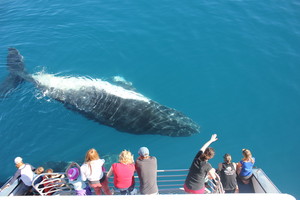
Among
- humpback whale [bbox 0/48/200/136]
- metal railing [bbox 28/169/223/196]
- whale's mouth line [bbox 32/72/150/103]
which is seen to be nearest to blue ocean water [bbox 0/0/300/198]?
humpback whale [bbox 0/48/200/136]

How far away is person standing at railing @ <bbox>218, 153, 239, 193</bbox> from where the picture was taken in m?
7.40

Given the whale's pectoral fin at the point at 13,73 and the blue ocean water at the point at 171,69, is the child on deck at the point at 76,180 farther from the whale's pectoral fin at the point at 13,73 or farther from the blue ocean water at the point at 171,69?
the whale's pectoral fin at the point at 13,73

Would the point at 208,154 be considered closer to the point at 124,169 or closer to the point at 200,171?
the point at 200,171

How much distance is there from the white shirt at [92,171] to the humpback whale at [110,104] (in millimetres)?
5738

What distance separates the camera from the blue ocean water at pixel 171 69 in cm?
1244

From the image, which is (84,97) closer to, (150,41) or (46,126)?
(46,126)

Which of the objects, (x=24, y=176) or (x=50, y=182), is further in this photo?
(x=50, y=182)

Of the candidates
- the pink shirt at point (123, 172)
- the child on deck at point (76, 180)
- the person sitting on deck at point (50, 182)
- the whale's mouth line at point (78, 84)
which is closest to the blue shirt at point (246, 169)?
the pink shirt at point (123, 172)

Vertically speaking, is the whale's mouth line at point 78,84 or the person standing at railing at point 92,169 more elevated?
the person standing at railing at point 92,169

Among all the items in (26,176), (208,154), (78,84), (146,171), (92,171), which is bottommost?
(78,84)

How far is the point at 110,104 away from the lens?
1309 centimetres

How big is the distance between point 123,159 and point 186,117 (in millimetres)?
6960

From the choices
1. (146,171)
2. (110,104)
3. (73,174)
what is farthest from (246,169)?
(110,104)

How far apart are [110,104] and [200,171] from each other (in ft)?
24.6
